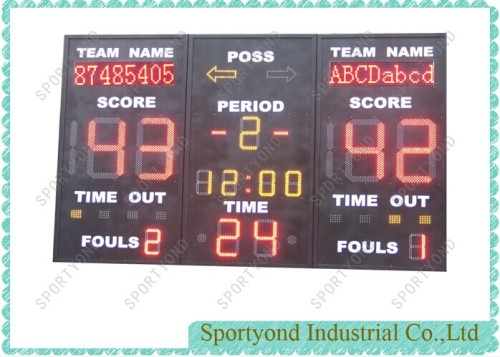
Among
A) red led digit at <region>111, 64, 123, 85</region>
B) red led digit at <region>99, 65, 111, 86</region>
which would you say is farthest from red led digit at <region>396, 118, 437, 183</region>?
red led digit at <region>99, 65, 111, 86</region>

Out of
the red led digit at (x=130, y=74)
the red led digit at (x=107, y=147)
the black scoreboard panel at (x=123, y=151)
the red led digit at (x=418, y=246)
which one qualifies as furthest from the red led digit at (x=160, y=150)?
the red led digit at (x=418, y=246)

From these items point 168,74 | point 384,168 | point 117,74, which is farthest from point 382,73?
point 117,74

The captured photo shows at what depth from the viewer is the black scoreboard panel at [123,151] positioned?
8.23 meters

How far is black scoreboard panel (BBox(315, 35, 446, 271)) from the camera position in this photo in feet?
26.2

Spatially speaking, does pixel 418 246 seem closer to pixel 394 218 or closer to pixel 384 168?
pixel 394 218

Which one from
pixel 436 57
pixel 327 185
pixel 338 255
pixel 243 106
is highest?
pixel 436 57

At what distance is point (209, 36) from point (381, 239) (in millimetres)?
2996

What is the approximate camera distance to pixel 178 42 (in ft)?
27.7

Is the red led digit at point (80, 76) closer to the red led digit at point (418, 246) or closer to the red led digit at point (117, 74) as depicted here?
the red led digit at point (117, 74)

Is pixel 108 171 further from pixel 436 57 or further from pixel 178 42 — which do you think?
pixel 436 57

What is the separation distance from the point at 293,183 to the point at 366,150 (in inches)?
34.5

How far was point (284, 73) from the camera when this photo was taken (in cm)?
826

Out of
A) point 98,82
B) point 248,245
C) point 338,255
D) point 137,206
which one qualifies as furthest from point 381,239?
point 98,82

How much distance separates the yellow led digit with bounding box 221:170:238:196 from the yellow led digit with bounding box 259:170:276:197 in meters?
0.29
